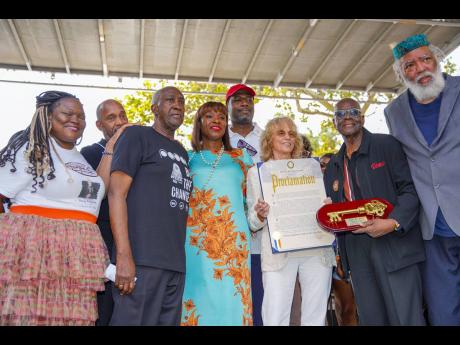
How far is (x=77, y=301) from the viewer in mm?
2986

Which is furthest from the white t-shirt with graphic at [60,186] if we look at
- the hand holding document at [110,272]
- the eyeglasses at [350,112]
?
the eyeglasses at [350,112]

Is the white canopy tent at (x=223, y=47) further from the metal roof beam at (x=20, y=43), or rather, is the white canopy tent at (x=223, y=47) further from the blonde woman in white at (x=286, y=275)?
the blonde woman in white at (x=286, y=275)

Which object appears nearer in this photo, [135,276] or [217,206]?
[135,276]

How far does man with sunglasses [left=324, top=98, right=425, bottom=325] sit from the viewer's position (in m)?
3.57

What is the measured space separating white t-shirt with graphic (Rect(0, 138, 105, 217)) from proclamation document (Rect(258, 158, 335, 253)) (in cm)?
144

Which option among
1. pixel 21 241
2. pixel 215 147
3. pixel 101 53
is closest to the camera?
pixel 21 241

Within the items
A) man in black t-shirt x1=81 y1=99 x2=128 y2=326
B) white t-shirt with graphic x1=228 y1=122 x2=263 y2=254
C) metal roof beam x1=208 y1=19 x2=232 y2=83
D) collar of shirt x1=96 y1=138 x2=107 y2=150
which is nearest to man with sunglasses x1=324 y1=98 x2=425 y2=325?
white t-shirt with graphic x1=228 y1=122 x2=263 y2=254

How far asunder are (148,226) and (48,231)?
691 mm

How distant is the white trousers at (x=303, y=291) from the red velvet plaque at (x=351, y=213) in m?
0.46

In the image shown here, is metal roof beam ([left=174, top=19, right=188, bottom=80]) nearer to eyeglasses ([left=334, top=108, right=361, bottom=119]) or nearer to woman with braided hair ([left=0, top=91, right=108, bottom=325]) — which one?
eyeglasses ([left=334, top=108, right=361, bottom=119])

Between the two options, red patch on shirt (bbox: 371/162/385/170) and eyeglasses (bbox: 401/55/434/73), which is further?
eyeglasses (bbox: 401/55/434/73)
